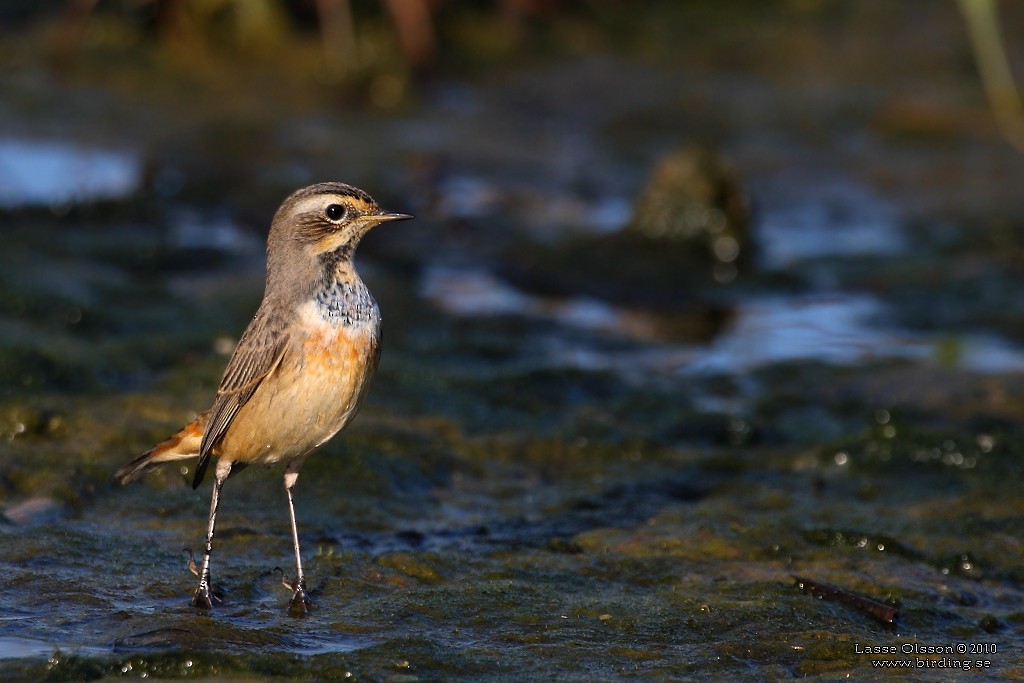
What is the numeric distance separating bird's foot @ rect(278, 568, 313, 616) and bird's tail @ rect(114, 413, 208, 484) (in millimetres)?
838

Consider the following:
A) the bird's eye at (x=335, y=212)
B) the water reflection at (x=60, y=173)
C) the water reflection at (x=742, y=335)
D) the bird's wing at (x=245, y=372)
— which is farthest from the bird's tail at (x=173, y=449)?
the water reflection at (x=60, y=173)

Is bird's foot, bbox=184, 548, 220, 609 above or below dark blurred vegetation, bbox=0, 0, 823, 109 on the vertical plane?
below

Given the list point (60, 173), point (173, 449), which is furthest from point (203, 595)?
point (60, 173)

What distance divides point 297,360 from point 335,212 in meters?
0.79

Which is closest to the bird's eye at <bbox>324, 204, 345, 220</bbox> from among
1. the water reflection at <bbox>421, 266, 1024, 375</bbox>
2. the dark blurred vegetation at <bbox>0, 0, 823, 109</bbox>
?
the water reflection at <bbox>421, 266, 1024, 375</bbox>

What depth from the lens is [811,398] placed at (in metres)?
10.4

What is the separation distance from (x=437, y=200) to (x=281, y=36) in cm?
420

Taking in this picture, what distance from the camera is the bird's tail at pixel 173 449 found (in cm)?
699

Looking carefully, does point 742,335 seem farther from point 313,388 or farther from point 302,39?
point 302,39

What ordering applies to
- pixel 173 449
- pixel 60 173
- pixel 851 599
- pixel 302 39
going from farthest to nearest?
pixel 302 39 → pixel 60 173 → pixel 173 449 → pixel 851 599

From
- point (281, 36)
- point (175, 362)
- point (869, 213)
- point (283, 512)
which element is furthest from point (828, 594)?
point (281, 36)

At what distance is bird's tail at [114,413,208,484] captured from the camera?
699 centimetres

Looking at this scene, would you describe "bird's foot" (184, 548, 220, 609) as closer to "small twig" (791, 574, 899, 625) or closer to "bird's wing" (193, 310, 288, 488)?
"bird's wing" (193, 310, 288, 488)

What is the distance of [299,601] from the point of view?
6621 millimetres
